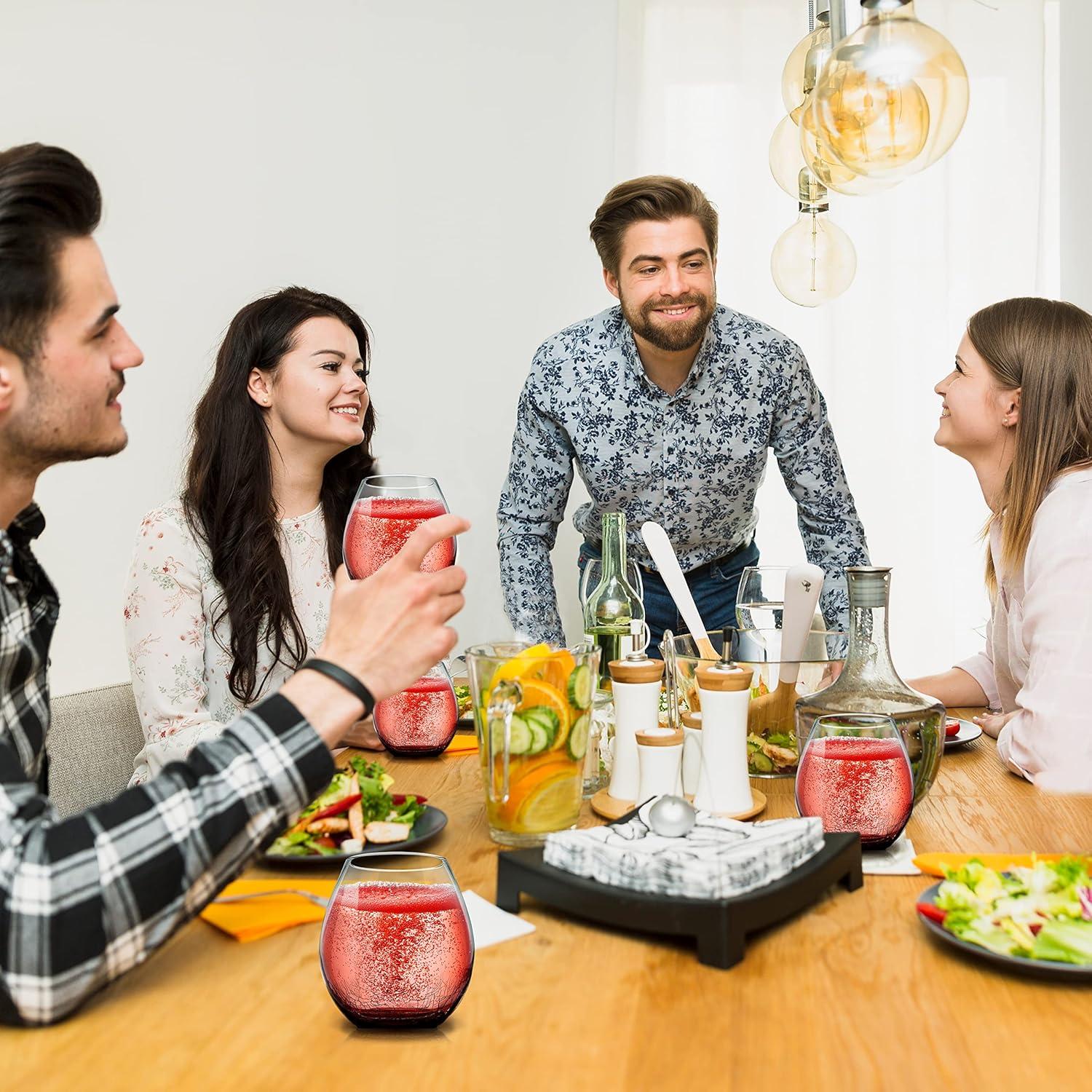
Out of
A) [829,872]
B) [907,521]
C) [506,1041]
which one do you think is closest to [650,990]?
[506,1041]

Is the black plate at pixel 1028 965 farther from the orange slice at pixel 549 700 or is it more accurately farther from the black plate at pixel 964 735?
the black plate at pixel 964 735

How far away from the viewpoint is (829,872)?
1050 mm

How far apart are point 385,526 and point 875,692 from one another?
574 mm

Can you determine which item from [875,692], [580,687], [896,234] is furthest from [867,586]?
[896,234]

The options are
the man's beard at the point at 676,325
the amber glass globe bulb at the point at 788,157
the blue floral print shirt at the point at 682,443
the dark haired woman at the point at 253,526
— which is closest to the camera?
the dark haired woman at the point at 253,526

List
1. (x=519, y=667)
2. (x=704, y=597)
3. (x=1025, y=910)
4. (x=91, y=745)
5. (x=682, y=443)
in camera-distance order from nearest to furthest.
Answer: (x=1025, y=910) < (x=519, y=667) < (x=91, y=745) < (x=682, y=443) < (x=704, y=597)

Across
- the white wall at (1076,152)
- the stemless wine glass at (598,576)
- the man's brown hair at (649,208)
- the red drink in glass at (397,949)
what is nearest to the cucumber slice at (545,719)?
the red drink in glass at (397,949)

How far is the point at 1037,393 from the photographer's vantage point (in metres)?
2.00

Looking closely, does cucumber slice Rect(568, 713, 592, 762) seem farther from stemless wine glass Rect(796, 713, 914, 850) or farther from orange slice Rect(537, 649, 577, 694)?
stemless wine glass Rect(796, 713, 914, 850)

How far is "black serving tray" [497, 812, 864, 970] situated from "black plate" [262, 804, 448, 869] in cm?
14

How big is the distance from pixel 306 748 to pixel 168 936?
159 mm

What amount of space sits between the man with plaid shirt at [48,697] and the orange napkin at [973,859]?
485 mm

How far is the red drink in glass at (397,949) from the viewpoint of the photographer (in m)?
0.81

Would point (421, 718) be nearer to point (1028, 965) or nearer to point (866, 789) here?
point (866, 789)
